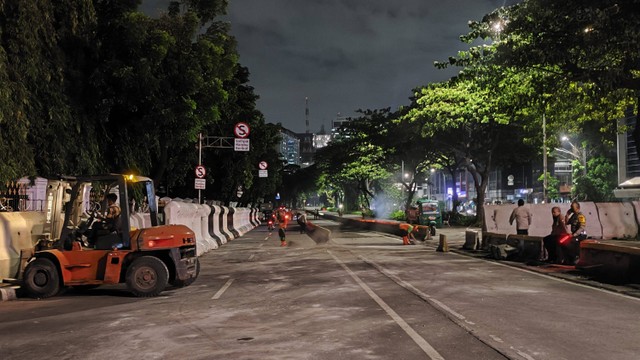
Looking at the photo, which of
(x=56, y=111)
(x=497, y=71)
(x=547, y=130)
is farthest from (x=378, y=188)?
(x=56, y=111)

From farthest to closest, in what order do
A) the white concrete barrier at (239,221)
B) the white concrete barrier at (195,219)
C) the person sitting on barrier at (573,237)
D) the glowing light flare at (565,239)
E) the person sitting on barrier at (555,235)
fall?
the white concrete barrier at (239,221) < the white concrete barrier at (195,219) < the glowing light flare at (565,239) < the person sitting on barrier at (555,235) < the person sitting on barrier at (573,237)

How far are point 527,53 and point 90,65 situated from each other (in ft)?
46.6

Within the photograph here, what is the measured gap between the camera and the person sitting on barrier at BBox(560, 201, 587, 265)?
15.4 meters

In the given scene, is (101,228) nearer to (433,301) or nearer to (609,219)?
(433,301)

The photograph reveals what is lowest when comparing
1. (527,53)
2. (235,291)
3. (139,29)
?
(235,291)

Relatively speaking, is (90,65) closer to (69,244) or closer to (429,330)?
(69,244)

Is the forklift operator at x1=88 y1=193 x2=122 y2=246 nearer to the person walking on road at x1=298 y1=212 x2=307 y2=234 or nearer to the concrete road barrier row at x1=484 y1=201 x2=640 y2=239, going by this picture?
the concrete road barrier row at x1=484 y1=201 x2=640 y2=239

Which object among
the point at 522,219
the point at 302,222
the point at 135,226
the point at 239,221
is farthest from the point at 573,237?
the point at 239,221

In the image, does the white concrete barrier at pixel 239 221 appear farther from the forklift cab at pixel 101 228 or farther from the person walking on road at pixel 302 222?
the forklift cab at pixel 101 228

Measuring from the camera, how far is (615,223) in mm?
25906

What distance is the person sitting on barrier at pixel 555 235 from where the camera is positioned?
611 inches

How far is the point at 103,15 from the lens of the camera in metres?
20.4

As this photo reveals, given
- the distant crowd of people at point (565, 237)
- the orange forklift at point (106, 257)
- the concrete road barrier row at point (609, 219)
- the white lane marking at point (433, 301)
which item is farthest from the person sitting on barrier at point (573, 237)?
the orange forklift at point (106, 257)

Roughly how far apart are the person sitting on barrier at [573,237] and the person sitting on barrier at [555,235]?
0.61 feet
